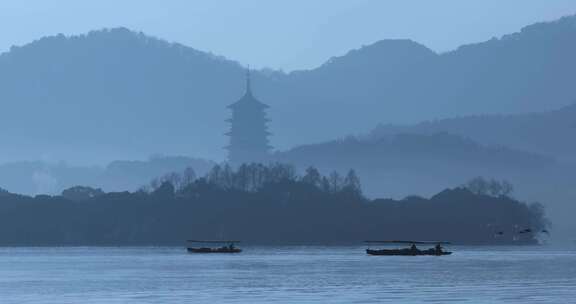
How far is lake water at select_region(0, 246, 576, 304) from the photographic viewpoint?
97.2m

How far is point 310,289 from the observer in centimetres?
10600

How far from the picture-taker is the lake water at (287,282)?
9725 cm

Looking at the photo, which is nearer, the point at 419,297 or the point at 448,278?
the point at 419,297

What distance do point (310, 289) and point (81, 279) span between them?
2659 cm

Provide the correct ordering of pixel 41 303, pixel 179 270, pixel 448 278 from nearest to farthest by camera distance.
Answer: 1. pixel 41 303
2. pixel 448 278
3. pixel 179 270

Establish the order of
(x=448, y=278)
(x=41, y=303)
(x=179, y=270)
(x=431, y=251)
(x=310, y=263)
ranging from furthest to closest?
1. (x=431, y=251)
2. (x=310, y=263)
3. (x=179, y=270)
4. (x=448, y=278)
5. (x=41, y=303)

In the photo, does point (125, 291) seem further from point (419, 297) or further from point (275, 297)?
point (419, 297)

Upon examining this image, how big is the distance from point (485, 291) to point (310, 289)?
12.5 m

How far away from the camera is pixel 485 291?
339 feet

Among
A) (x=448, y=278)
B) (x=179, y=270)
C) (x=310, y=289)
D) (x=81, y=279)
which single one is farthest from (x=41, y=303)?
(x=179, y=270)

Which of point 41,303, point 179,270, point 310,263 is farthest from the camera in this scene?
point 310,263

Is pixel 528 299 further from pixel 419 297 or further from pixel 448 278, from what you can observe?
pixel 448 278

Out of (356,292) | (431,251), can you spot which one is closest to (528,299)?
(356,292)

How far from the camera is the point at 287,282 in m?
116
